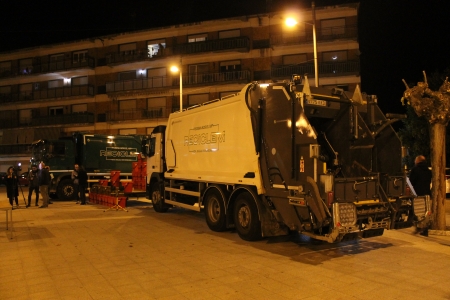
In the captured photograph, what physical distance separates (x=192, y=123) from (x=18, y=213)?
776cm

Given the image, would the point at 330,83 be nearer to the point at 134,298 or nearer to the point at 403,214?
the point at 403,214

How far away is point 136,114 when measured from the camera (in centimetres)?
3959

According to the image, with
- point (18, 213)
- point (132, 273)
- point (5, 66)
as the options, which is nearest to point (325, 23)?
point (18, 213)

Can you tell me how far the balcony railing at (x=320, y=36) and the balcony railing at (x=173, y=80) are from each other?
3998 millimetres

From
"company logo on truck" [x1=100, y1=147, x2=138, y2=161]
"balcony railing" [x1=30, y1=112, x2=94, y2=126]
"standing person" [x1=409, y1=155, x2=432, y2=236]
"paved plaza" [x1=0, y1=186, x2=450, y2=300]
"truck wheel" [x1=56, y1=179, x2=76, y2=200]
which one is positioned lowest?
"paved plaza" [x1=0, y1=186, x2=450, y2=300]

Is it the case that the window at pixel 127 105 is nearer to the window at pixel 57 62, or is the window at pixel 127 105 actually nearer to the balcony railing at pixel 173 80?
the balcony railing at pixel 173 80

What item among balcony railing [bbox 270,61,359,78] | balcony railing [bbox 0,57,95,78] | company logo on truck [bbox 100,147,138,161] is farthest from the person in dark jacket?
balcony railing [bbox 0,57,95,78]

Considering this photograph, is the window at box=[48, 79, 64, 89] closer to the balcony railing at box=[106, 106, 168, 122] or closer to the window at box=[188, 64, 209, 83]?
the balcony railing at box=[106, 106, 168, 122]

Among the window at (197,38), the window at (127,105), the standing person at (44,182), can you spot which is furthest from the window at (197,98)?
the standing person at (44,182)

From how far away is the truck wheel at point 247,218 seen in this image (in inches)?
325

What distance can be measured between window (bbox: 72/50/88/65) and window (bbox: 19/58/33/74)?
20.4 feet

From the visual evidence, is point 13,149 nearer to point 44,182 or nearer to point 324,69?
point 44,182

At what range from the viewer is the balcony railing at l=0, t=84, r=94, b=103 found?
42062 mm

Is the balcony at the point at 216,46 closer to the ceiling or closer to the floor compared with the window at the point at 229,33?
closer to the floor
